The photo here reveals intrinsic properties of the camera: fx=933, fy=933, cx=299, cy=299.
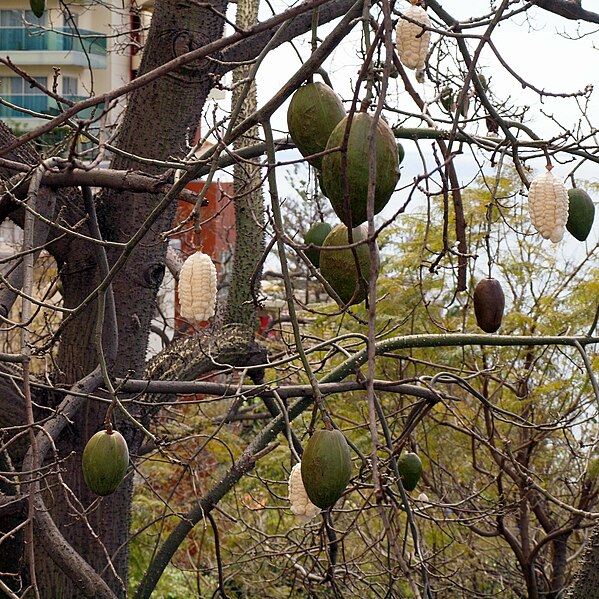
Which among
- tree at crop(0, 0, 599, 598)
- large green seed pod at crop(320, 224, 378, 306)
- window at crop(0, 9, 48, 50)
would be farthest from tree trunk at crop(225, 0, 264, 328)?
window at crop(0, 9, 48, 50)

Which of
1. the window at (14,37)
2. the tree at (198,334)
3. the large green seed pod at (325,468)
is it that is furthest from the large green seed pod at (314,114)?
the window at (14,37)

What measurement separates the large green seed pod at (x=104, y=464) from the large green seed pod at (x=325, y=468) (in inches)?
26.1

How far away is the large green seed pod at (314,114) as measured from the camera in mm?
1070

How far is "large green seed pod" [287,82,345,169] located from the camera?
107 centimetres

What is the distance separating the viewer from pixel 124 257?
4.25ft

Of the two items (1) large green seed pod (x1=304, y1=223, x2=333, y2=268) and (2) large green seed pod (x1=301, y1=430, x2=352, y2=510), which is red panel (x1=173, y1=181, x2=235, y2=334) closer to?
(1) large green seed pod (x1=304, y1=223, x2=333, y2=268)

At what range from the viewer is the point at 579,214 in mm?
1683

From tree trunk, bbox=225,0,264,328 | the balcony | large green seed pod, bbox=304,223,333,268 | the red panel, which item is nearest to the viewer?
large green seed pod, bbox=304,223,333,268

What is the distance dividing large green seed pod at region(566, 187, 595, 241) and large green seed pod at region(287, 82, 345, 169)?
74cm

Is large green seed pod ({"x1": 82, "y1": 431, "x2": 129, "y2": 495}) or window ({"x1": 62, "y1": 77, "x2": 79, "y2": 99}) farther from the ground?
window ({"x1": 62, "y1": 77, "x2": 79, "y2": 99})

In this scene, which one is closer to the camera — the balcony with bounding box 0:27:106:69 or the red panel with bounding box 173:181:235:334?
the red panel with bounding box 173:181:235:334

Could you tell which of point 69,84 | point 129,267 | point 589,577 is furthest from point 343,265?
point 69,84

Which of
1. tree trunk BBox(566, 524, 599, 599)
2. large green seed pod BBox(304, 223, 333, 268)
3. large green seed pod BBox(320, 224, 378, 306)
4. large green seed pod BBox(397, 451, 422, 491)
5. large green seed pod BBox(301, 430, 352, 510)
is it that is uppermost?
large green seed pod BBox(304, 223, 333, 268)

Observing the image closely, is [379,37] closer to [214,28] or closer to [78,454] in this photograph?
[214,28]
